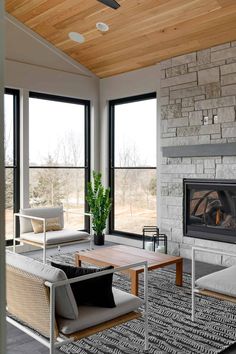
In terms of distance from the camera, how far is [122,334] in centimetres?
299

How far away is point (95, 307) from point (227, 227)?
3082mm

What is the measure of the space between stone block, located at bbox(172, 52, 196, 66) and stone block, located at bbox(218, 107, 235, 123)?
893mm

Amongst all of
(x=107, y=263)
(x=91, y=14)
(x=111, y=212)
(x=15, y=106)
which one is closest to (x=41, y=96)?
(x=15, y=106)

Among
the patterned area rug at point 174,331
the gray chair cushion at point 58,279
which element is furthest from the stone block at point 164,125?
the gray chair cushion at point 58,279

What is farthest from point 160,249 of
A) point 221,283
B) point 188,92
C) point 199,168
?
point 221,283

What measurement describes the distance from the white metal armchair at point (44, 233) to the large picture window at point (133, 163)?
133 cm

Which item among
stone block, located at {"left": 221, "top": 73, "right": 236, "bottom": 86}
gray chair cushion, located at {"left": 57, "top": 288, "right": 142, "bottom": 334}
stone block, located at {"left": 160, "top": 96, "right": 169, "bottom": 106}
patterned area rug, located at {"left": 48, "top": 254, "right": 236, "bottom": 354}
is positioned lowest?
patterned area rug, located at {"left": 48, "top": 254, "right": 236, "bottom": 354}

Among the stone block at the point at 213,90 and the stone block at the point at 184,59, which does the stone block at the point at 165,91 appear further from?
the stone block at the point at 213,90

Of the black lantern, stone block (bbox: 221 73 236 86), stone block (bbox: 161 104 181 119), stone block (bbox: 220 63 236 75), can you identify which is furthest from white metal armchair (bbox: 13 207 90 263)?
stone block (bbox: 220 63 236 75)

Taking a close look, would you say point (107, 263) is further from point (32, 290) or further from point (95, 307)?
point (32, 290)

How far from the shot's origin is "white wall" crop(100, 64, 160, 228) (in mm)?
6059

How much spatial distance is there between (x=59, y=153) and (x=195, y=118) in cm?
254

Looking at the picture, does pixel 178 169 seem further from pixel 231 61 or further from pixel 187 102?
pixel 231 61

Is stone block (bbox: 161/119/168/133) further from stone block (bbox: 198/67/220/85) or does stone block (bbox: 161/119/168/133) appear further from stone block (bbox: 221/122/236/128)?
stone block (bbox: 221/122/236/128)
